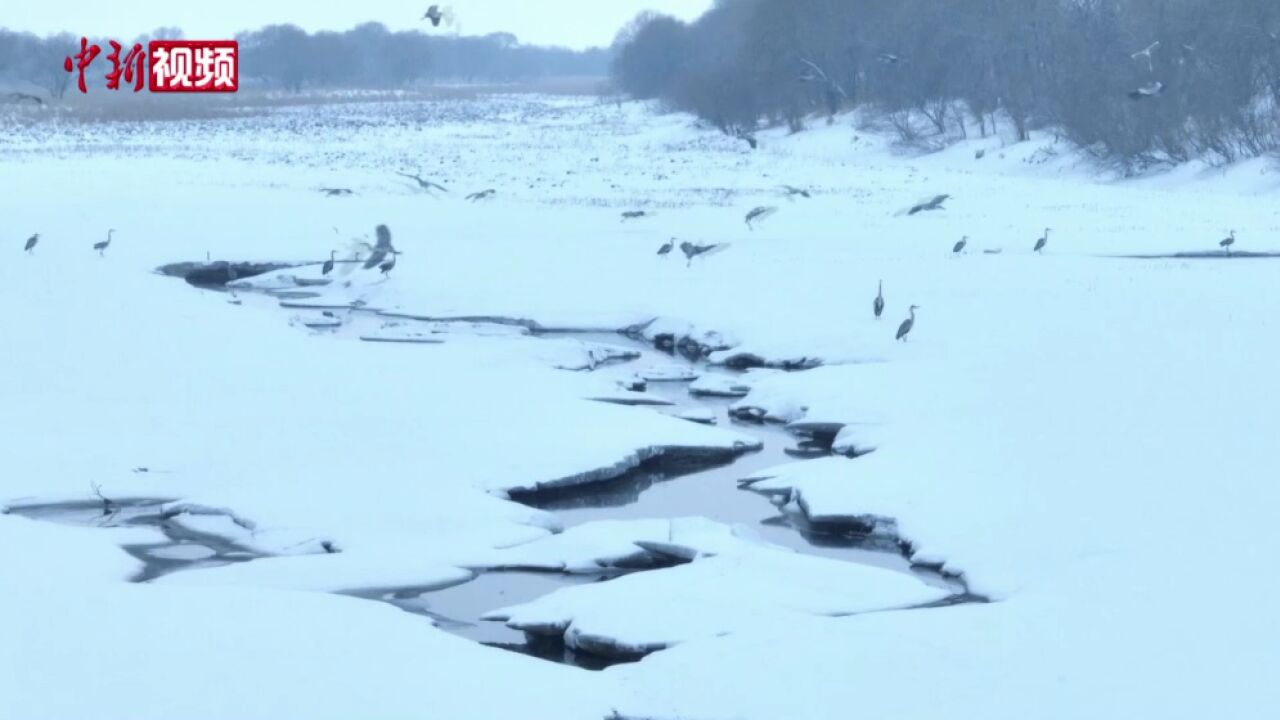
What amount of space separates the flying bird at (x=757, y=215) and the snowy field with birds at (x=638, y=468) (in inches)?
3.3

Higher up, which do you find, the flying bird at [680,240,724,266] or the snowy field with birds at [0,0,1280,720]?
the flying bird at [680,240,724,266]

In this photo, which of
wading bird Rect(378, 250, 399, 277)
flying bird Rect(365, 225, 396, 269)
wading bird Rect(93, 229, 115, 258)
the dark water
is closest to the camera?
the dark water

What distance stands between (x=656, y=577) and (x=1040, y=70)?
119ft

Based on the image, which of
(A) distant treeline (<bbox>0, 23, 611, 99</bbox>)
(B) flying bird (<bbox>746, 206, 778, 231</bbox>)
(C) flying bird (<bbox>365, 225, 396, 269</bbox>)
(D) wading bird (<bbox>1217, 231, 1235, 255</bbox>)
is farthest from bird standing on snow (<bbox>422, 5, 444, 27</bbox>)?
(A) distant treeline (<bbox>0, 23, 611, 99</bbox>)

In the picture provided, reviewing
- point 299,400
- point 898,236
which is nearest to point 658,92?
point 898,236

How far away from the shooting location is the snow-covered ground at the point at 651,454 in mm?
7031

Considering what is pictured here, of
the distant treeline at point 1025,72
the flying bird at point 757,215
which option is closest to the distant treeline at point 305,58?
the distant treeline at point 1025,72

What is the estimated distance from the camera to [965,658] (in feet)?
23.7

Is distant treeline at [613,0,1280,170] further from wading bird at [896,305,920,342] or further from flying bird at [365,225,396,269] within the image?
flying bird at [365,225,396,269]

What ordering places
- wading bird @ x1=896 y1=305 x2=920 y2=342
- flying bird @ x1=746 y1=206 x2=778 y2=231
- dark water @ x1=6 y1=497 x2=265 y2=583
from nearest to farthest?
dark water @ x1=6 y1=497 x2=265 y2=583 → wading bird @ x1=896 y1=305 x2=920 y2=342 → flying bird @ x1=746 y1=206 x2=778 y2=231

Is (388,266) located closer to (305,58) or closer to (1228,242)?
(1228,242)

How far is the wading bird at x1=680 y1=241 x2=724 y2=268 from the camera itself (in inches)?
767

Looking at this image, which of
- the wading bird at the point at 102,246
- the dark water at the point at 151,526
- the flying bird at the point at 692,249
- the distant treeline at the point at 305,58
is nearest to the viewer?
the dark water at the point at 151,526

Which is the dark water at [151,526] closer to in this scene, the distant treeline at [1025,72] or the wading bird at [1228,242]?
the wading bird at [1228,242]
